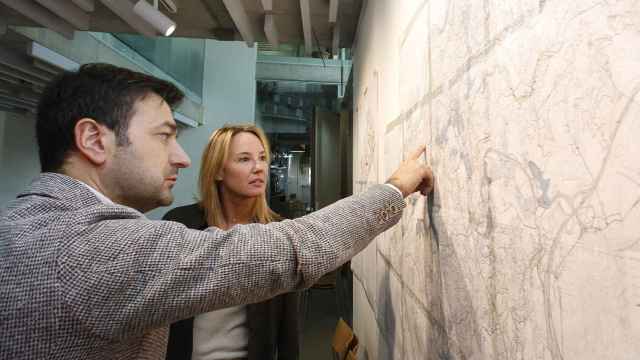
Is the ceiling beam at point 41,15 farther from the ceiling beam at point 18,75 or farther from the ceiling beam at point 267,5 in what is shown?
the ceiling beam at point 267,5

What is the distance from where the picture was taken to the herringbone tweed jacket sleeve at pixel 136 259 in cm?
60

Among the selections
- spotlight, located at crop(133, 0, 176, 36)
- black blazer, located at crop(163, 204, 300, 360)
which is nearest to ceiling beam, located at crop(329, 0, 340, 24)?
spotlight, located at crop(133, 0, 176, 36)

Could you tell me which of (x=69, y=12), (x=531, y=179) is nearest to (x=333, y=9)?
(x=69, y=12)

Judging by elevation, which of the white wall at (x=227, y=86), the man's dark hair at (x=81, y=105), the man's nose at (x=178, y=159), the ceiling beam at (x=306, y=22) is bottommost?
the man's nose at (x=178, y=159)

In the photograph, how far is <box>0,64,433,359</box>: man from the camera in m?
0.61

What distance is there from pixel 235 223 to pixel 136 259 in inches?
42.2

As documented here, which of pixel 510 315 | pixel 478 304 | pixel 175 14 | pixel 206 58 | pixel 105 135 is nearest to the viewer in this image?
pixel 510 315

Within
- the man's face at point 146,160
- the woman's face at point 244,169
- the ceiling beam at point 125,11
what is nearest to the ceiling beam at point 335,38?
the ceiling beam at point 125,11

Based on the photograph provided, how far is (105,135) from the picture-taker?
88cm

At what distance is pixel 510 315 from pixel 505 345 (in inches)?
→ 2.5

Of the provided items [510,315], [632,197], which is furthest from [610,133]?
[510,315]

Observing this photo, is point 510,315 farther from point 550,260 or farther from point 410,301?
point 410,301

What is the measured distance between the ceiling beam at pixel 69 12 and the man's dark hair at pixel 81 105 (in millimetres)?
2267

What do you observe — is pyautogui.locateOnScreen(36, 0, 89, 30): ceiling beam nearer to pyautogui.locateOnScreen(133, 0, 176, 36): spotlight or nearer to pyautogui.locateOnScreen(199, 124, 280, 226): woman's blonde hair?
pyautogui.locateOnScreen(133, 0, 176, 36): spotlight
